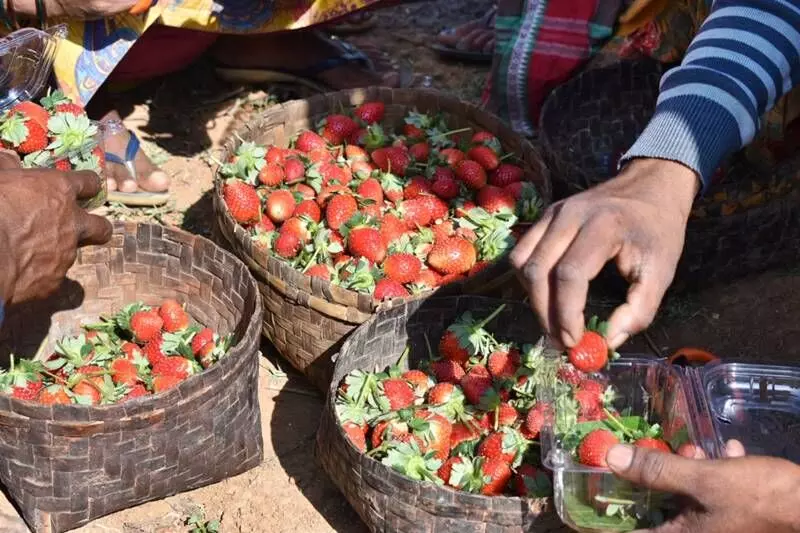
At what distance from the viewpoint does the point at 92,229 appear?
7.83ft

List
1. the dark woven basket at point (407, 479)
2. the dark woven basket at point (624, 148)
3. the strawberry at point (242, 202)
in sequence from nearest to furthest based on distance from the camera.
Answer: the dark woven basket at point (407, 479) < the strawberry at point (242, 202) < the dark woven basket at point (624, 148)

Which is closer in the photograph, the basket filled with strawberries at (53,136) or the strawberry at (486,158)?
the basket filled with strawberries at (53,136)

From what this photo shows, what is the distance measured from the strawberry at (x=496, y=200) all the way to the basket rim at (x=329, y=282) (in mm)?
90

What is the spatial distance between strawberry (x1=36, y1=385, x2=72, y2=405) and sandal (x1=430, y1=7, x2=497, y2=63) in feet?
7.68

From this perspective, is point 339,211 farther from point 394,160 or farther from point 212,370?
point 212,370

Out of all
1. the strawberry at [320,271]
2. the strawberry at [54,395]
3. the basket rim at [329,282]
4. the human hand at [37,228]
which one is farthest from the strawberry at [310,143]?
the strawberry at [54,395]

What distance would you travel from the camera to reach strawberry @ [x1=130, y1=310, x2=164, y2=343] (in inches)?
108

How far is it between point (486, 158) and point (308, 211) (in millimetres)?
535

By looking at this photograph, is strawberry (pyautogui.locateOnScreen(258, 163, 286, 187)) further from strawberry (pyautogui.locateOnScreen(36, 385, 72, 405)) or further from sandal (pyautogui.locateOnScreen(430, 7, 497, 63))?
sandal (pyautogui.locateOnScreen(430, 7, 497, 63))

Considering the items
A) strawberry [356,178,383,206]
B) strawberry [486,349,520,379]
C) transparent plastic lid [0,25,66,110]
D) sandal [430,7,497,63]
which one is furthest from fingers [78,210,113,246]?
sandal [430,7,497,63]

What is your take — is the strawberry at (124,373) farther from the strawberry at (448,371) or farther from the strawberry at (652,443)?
the strawberry at (652,443)

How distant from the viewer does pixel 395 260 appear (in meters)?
2.71

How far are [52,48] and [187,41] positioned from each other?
2.49ft

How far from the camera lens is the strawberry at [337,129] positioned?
326 cm
